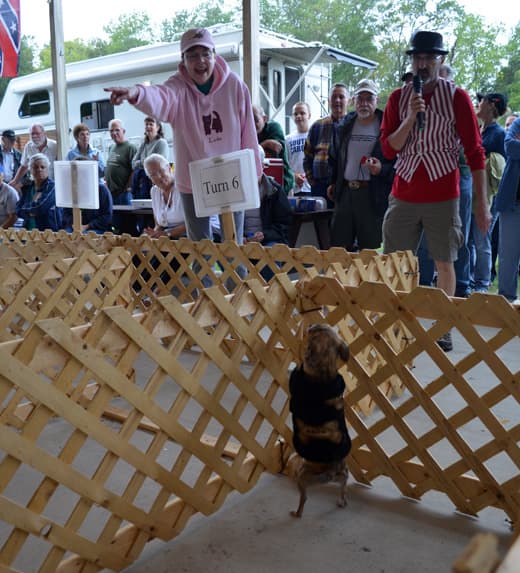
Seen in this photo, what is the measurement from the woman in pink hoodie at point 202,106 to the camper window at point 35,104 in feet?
27.9

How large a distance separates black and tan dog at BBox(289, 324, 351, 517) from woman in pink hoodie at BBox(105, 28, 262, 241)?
197 cm

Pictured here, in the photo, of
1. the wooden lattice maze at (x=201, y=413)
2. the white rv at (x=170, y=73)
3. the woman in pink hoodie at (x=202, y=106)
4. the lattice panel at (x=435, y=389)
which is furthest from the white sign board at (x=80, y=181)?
the white rv at (x=170, y=73)

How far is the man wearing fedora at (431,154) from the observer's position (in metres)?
3.16

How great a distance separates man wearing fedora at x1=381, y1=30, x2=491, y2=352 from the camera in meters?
3.16

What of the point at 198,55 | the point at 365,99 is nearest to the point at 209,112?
the point at 198,55

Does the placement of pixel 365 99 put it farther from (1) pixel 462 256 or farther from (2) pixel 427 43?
(1) pixel 462 256

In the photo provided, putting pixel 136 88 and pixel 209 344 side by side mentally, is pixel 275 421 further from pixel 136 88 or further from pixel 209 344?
pixel 136 88

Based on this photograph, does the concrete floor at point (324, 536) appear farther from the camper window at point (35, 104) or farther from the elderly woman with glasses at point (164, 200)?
the camper window at point (35, 104)

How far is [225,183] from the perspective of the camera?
3.11m

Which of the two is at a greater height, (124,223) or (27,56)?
(27,56)

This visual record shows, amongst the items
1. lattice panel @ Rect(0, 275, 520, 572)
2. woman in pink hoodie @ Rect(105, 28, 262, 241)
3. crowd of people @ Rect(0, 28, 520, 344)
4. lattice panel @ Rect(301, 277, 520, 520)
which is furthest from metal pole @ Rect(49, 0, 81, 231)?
lattice panel @ Rect(301, 277, 520, 520)

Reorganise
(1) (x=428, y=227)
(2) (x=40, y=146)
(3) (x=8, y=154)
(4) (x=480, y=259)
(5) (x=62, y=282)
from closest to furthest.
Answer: (5) (x=62, y=282) < (1) (x=428, y=227) < (4) (x=480, y=259) < (2) (x=40, y=146) < (3) (x=8, y=154)

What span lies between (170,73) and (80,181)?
4775mm

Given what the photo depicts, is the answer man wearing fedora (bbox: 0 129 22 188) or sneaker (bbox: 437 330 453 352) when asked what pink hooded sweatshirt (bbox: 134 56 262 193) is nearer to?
sneaker (bbox: 437 330 453 352)
